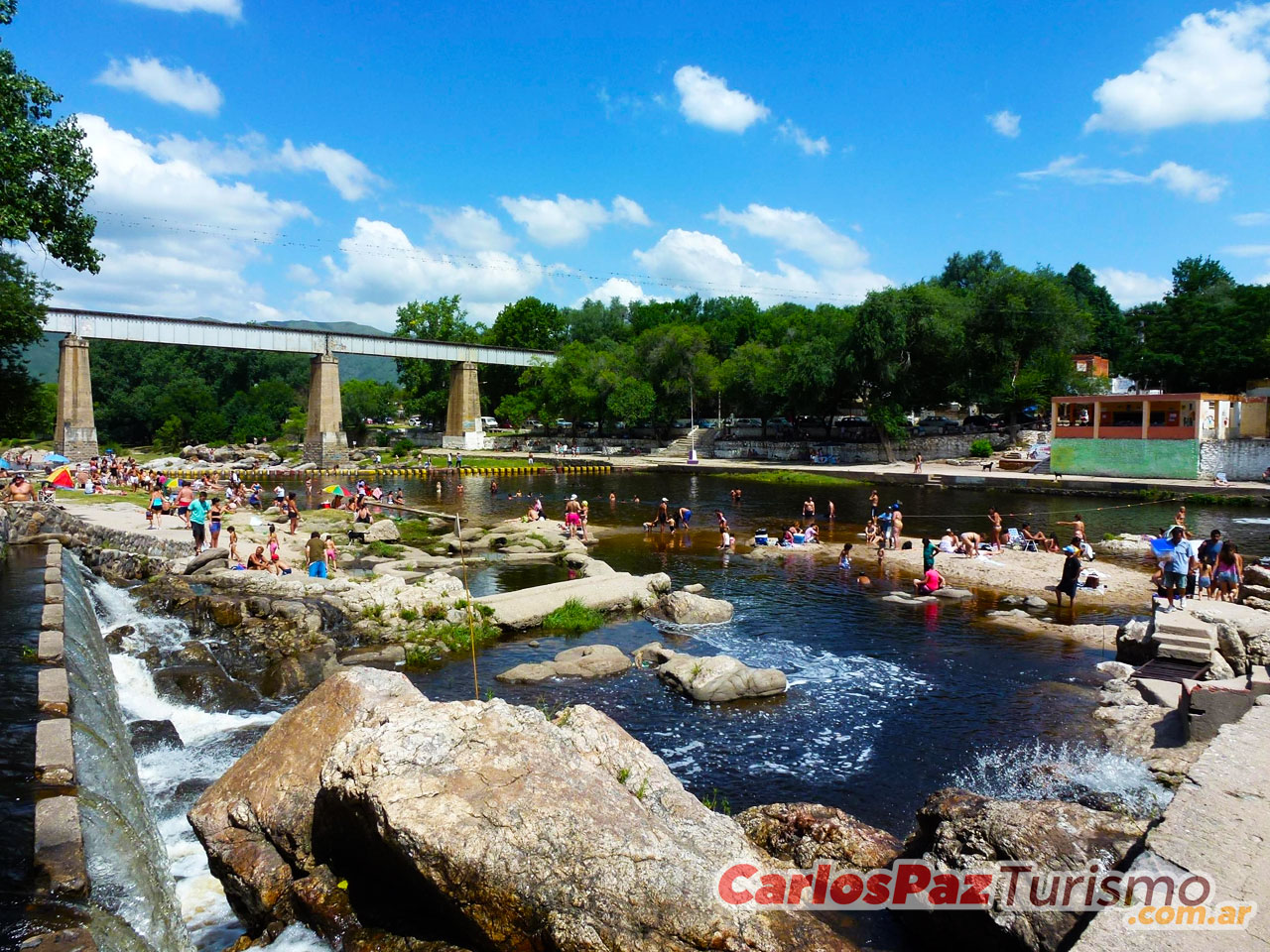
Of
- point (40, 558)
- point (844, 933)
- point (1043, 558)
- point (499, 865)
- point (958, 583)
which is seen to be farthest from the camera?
point (1043, 558)

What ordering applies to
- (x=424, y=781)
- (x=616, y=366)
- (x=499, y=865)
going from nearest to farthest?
1. (x=499, y=865)
2. (x=424, y=781)
3. (x=616, y=366)

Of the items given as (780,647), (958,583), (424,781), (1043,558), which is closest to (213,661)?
(424,781)

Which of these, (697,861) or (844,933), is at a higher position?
(697,861)

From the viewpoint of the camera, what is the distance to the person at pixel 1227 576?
68.1 ft

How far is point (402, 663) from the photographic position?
680 inches

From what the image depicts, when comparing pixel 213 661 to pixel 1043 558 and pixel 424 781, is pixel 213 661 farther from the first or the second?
pixel 1043 558

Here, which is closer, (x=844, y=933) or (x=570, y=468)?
(x=844, y=933)

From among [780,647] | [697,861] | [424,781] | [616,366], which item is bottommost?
[780,647]

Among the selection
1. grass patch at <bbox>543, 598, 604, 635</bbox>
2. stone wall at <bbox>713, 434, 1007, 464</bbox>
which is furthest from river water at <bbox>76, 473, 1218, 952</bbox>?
stone wall at <bbox>713, 434, 1007, 464</bbox>

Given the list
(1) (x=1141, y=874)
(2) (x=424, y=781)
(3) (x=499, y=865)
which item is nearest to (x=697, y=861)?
(3) (x=499, y=865)

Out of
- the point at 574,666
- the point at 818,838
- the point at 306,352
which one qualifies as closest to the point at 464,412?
the point at 306,352

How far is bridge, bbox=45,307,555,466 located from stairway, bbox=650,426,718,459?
78.4 feet

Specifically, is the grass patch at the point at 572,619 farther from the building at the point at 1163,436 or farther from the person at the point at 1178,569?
the building at the point at 1163,436

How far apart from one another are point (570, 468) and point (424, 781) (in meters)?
61.9
